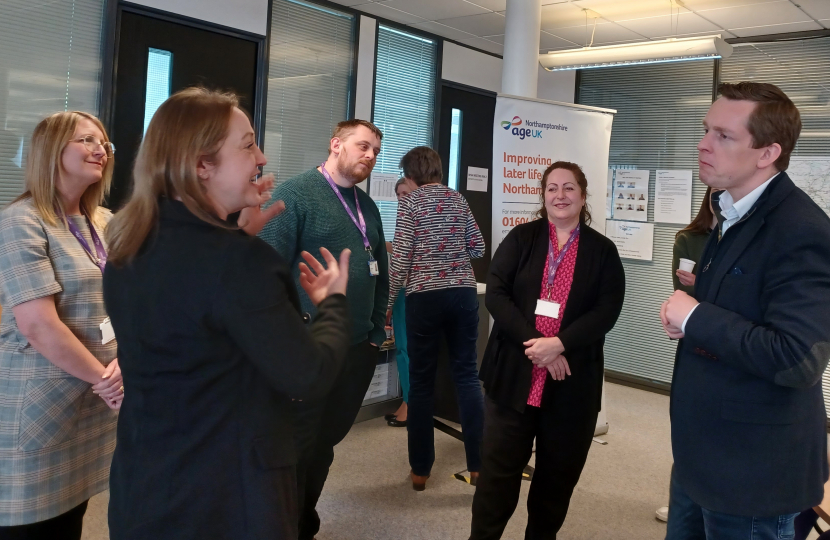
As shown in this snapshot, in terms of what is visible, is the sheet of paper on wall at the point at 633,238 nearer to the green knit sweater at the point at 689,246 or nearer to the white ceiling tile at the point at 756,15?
the white ceiling tile at the point at 756,15

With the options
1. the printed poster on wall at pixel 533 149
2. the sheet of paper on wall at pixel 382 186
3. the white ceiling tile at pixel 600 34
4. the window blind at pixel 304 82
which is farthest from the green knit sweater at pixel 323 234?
the white ceiling tile at pixel 600 34

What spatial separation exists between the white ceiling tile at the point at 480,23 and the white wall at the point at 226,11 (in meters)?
1.40

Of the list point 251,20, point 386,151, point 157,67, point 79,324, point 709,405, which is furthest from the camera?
point 386,151

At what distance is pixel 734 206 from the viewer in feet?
5.07

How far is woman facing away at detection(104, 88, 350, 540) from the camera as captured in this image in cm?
113

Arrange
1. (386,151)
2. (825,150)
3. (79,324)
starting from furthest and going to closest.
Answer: (386,151)
(825,150)
(79,324)

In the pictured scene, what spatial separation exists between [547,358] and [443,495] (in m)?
1.34

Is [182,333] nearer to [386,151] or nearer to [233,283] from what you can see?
[233,283]

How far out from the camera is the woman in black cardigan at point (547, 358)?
231 cm

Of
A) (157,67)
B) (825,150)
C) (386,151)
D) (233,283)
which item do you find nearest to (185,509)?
(233,283)

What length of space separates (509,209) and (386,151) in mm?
1520

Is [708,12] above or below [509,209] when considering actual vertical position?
above

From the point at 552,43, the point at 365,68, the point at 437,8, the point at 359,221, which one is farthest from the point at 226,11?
the point at 552,43

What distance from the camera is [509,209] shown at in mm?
3883
